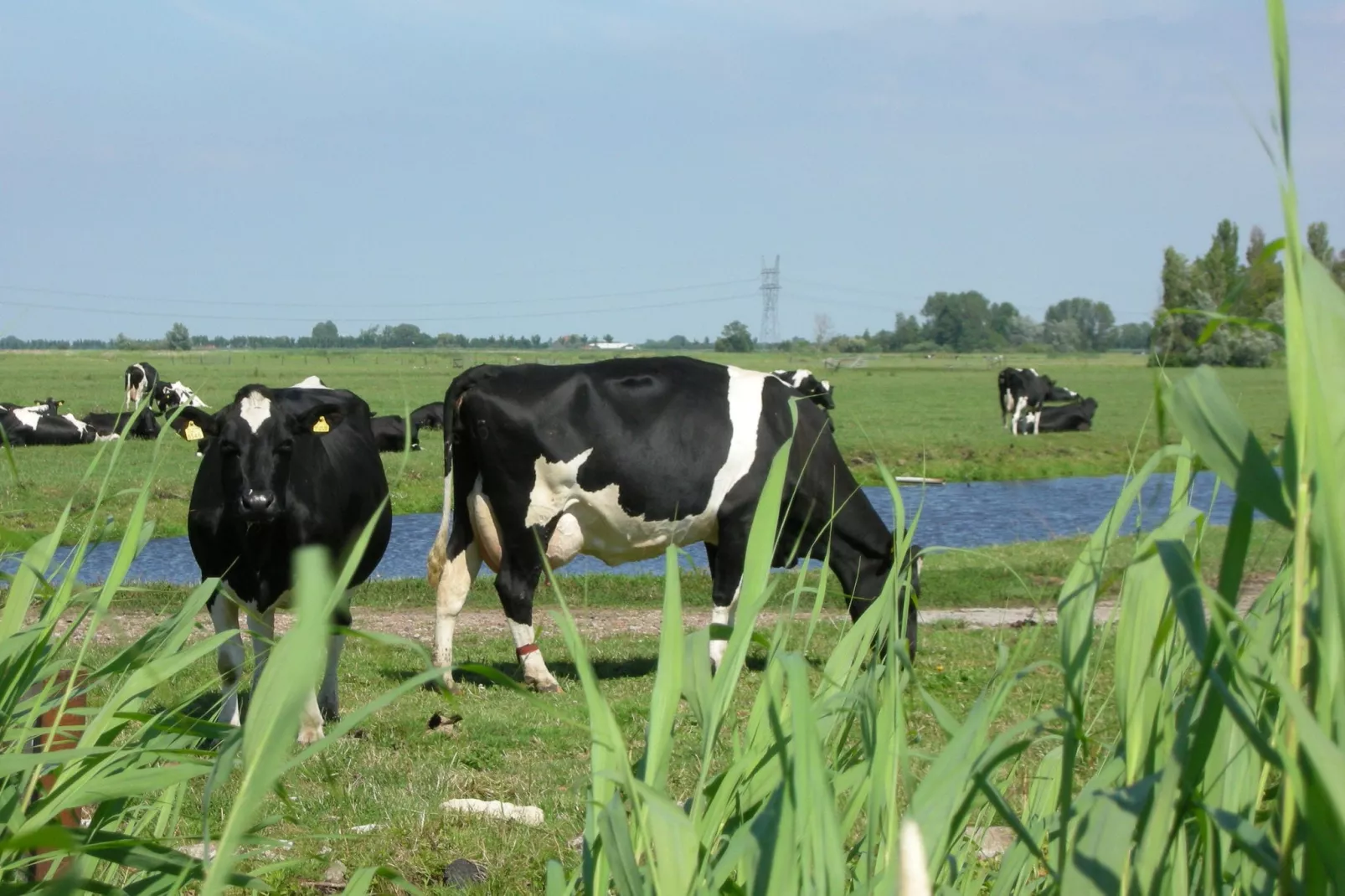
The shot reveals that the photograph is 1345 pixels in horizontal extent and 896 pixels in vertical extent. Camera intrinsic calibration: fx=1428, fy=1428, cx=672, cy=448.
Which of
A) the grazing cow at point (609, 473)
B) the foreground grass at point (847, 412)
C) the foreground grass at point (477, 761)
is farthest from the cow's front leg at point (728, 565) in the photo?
the foreground grass at point (847, 412)

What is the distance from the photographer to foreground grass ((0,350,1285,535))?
50.9ft

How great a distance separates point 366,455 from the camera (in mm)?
7992

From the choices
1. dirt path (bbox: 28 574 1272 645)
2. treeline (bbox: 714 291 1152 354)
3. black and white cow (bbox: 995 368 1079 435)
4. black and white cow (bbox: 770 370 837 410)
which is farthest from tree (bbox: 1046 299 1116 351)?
dirt path (bbox: 28 574 1272 645)

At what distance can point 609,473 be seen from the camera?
914 centimetres

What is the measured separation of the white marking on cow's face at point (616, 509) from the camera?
9102 millimetres

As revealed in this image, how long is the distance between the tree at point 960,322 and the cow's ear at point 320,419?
107977 mm

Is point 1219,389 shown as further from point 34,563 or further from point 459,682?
point 459,682

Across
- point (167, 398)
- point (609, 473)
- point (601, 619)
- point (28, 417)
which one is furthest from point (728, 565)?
point (28, 417)

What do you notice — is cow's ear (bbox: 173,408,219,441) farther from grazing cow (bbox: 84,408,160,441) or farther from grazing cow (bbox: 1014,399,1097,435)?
grazing cow (bbox: 1014,399,1097,435)

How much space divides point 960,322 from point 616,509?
111737mm

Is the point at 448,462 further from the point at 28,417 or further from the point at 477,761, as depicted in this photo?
the point at 28,417

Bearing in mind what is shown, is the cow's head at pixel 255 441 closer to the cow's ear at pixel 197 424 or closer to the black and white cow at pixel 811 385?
the cow's ear at pixel 197 424

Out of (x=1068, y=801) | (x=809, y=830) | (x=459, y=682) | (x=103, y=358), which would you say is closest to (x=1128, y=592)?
(x=1068, y=801)

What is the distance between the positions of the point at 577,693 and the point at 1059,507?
13.5 meters
